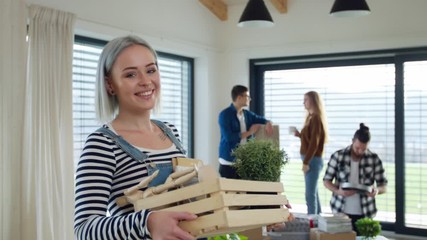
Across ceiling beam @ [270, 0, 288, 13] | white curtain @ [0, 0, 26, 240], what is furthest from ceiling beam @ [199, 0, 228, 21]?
white curtain @ [0, 0, 26, 240]

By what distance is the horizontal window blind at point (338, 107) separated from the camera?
493 cm

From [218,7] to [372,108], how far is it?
2.10 metres

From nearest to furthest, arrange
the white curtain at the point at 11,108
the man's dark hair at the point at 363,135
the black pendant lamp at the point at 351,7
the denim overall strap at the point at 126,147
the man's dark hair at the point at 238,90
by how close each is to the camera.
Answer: the denim overall strap at the point at 126,147 → the white curtain at the point at 11,108 → the black pendant lamp at the point at 351,7 → the man's dark hair at the point at 363,135 → the man's dark hair at the point at 238,90

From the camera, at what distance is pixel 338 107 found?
5219 mm

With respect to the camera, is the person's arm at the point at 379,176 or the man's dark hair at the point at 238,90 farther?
the man's dark hair at the point at 238,90

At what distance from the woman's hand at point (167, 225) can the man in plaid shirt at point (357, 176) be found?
315 centimetres

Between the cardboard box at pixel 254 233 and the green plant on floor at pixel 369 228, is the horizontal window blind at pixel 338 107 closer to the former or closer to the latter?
the green plant on floor at pixel 369 228

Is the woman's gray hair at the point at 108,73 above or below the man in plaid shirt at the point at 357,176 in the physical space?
above

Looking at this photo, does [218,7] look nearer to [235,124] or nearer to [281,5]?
[281,5]

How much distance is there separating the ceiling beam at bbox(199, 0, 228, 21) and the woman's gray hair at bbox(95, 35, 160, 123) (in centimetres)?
445

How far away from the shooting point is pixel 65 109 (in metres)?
3.41

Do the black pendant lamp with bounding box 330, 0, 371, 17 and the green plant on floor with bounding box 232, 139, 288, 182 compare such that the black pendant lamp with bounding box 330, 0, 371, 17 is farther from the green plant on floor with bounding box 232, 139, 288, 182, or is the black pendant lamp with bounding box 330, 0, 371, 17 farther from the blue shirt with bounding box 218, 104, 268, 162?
the blue shirt with bounding box 218, 104, 268, 162

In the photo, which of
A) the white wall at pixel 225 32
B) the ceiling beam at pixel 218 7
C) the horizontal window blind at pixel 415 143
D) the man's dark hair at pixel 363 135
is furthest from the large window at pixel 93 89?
the horizontal window blind at pixel 415 143

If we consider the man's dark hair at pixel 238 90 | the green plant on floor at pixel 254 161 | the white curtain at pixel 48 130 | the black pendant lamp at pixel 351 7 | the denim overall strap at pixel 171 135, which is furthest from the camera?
the man's dark hair at pixel 238 90
